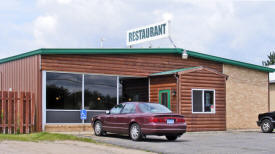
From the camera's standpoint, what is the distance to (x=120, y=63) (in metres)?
22.4

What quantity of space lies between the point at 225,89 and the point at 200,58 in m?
2.50

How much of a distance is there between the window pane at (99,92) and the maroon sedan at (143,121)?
3771 mm

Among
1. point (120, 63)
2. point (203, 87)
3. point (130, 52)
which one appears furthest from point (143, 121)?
point (203, 87)

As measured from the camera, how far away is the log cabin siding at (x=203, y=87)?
22188 mm

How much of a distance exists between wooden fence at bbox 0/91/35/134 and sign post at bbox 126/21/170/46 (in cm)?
1024

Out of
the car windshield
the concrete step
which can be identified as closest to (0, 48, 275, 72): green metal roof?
the concrete step

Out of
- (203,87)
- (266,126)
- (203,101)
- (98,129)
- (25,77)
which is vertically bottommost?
(266,126)

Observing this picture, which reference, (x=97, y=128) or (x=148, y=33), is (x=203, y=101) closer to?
(x=148, y=33)

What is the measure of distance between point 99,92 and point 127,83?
246 centimetres

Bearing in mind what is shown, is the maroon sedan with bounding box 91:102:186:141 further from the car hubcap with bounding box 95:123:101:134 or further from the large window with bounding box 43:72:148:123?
the large window with bounding box 43:72:148:123

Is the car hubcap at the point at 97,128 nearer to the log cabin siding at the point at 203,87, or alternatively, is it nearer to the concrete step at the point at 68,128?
the concrete step at the point at 68,128

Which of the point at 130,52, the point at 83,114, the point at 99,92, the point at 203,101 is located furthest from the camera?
the point at 203,101

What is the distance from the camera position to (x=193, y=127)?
2241 centimetres

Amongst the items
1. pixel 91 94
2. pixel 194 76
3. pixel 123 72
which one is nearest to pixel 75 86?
pixel 91 94
